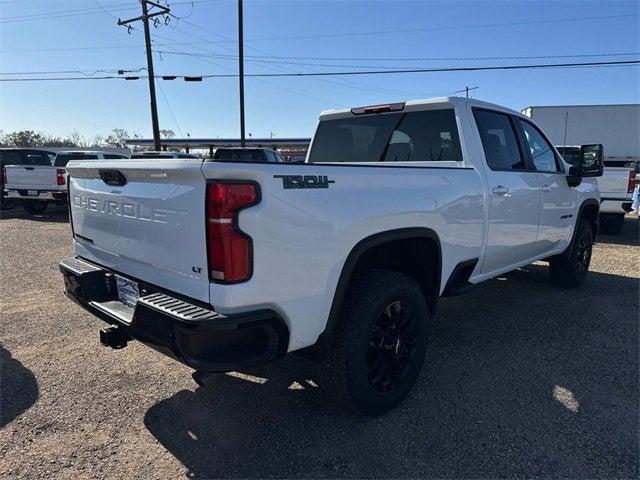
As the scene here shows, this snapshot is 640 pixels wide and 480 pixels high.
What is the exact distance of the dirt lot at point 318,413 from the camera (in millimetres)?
2496

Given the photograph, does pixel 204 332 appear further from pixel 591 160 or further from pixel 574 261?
pixel 574 261

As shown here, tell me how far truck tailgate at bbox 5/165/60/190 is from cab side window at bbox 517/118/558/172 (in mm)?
12139

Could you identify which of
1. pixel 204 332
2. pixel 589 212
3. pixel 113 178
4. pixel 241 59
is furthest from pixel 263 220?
pixel 241 59

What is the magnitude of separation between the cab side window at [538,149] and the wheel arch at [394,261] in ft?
6.59

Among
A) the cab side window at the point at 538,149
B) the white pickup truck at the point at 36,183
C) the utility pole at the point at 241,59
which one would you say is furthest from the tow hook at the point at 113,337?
the utility pole at the point at 241,59

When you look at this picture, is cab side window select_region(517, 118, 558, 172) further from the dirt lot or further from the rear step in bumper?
the rear step in bumper

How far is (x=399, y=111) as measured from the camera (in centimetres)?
404

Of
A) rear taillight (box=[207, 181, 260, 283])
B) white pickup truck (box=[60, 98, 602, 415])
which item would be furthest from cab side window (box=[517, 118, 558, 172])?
rear taillight (box=[207, 181, 260, 283])

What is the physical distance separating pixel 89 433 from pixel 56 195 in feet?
38.8

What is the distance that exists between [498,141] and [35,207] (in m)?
14.2

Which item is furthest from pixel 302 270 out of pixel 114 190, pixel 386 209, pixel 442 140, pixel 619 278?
pixel 619 278

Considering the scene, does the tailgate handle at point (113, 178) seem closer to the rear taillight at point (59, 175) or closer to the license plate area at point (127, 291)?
the license plate area at point (127, 291)

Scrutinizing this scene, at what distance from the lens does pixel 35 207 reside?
1396cm

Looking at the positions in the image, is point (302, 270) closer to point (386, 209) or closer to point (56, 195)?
point (386, 209)
